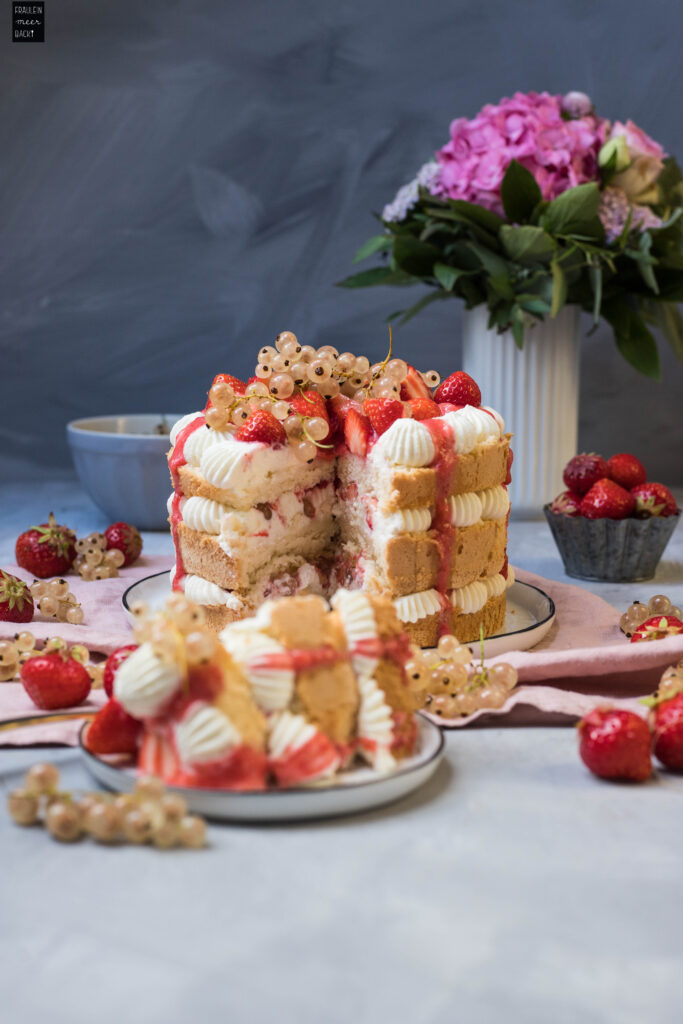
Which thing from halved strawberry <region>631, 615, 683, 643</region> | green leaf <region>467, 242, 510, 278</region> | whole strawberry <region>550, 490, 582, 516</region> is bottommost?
halved strawberry <region>631, 615, 683, 643</region>

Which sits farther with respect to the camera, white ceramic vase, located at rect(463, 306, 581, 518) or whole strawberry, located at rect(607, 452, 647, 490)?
white ceramic vase, located at rect(463, 306, 581, 518)

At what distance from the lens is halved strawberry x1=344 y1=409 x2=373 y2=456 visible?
92.4 inches

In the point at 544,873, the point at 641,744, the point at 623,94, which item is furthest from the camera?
the point at 623,94

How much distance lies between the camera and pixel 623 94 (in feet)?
13.5

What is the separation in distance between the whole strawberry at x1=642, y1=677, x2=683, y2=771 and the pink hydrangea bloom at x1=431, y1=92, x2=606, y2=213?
2.05 metres

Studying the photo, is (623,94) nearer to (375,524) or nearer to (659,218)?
(659,218)

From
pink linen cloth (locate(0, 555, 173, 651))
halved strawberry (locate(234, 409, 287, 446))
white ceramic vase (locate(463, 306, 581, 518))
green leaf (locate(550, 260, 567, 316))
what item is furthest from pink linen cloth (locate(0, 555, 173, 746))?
green leaf (locate(550, 260, 567, 316))

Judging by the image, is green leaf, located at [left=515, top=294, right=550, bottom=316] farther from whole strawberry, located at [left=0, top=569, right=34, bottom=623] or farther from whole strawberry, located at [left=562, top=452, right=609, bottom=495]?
whole strawberry, located at [left=0, top=569, right=34, bottom=623]

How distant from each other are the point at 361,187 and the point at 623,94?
3.36ft

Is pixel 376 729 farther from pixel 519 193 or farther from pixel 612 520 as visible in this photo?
pixel 519 193

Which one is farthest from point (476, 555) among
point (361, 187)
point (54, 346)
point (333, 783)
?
point (54, 346)

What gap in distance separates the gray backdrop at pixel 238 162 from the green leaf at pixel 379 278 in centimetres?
58

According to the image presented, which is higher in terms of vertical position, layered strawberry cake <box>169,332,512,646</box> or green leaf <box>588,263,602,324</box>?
green leaf <box>588,263,602,324</box>

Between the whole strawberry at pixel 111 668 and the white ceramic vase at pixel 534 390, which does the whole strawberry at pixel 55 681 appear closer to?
the whole strawberry at pixel 111 668
